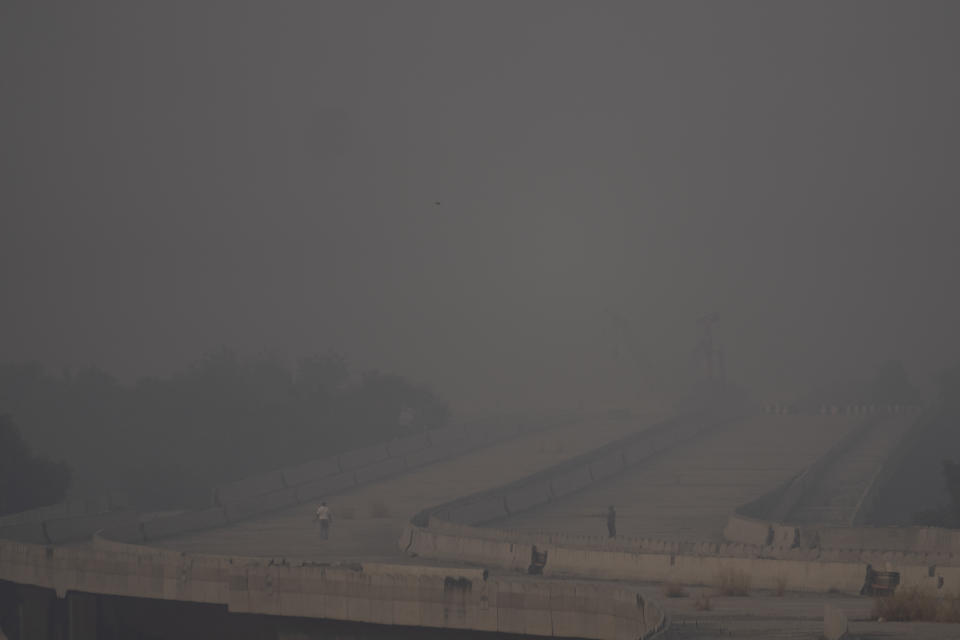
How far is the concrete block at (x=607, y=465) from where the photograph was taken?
54250mm

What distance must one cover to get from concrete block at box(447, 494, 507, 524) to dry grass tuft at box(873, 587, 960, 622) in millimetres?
18866

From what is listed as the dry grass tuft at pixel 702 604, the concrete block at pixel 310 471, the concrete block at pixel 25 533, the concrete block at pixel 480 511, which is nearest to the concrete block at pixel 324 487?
the concrete block at pixel 310 471

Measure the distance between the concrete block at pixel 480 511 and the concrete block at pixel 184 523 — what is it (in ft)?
24.2

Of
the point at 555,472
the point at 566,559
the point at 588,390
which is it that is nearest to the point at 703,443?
the point at 555,472

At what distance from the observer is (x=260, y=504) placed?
44.5 m

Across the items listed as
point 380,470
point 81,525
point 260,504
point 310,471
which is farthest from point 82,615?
point 380,470

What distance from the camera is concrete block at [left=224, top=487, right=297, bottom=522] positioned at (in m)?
42.4

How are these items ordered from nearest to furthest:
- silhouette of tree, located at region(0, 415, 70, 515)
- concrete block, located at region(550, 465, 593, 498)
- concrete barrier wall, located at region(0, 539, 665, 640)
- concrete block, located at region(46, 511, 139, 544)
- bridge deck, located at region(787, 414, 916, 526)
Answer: concrete barrier wall, located at region(0, 539, 665, 640), concrete block, located at region(46, 511, 139, 544), bridge deck, located at region(787, 414, 916, 526), silhouette of tree, located at region(0, 415, 70, 515), concrete block, located at region(550, 465, 593, 498)

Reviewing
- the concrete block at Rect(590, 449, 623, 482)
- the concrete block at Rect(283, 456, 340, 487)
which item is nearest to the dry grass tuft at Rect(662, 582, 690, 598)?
the concrete block at Rect(590, 449, 623, 482)

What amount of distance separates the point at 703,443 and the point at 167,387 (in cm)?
2886

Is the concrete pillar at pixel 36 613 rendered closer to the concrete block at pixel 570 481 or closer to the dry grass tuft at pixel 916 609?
the dry grass tuft at pixel 916 609

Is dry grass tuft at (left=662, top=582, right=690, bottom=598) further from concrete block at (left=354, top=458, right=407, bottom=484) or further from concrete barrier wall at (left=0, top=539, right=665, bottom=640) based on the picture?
concrete block at (left=354, top=458, right=407, bottom=484)

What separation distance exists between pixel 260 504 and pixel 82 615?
14.9 metres

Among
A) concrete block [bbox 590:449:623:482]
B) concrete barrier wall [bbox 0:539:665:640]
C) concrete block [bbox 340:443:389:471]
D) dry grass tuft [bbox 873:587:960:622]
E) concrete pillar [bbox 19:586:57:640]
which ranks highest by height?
concrete block [bbox 340:443:389:471]
